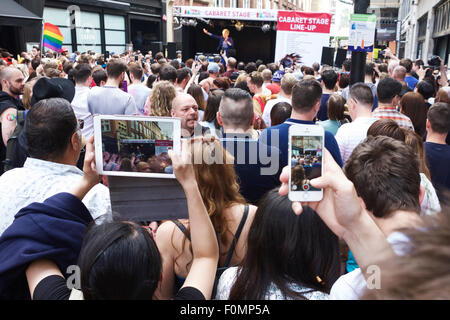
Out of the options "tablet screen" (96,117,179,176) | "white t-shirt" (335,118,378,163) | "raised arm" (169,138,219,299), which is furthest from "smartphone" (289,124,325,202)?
"white t-shirt" (335,118,378,163)

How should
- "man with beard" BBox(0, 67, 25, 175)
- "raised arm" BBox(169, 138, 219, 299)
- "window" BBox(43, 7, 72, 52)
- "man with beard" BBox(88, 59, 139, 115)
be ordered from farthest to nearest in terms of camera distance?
"window" BBox(43, 7, 72, 52)
"man with beard" BBox(88, 59, 139, 115)
"man with beard" BBox(0, 67, 25, 175)
"raised arm" BBox(169, 138, 219, 299)

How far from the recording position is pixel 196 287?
161cm

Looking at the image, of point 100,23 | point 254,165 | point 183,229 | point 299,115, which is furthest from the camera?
point 100,23

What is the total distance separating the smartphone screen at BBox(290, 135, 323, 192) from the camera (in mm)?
1537

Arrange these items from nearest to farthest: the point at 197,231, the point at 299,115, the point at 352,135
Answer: the point at 197,231 < the point at 299,115 < the point at 352,135

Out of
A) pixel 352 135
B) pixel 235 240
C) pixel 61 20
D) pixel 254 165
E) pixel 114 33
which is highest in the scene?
pixel 61 20

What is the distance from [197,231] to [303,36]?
33.0ft

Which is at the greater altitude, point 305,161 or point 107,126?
point 107,126

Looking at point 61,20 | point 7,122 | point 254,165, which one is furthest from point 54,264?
point 61,20

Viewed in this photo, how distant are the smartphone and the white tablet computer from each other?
488 millimetres

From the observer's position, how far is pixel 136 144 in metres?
1.73

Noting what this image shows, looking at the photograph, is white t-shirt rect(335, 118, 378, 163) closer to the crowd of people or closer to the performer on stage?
the crowd of people

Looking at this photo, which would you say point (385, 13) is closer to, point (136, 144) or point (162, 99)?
point (162, 99)

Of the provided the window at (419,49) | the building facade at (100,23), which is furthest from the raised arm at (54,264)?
the window at (419,49)
